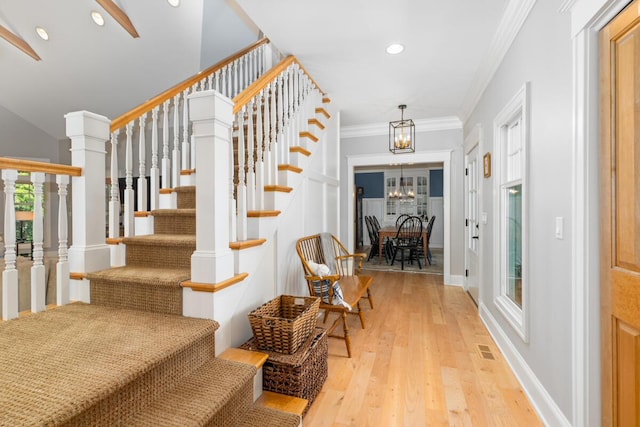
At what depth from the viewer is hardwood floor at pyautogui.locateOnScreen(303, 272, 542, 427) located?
1.74 m

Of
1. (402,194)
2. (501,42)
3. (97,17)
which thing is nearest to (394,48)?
(501,42)

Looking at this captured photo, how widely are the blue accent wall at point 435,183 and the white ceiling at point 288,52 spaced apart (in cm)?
503

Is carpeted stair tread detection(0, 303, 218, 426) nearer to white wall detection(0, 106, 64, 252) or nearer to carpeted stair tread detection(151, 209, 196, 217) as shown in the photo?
carpeted stair tread detection(151, 209, 196, 217)

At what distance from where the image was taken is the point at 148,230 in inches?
96.2

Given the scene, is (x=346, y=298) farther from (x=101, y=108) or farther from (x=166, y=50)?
(x=101, y=108)

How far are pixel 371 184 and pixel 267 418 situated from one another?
28.6 ft

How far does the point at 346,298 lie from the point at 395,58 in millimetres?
2225

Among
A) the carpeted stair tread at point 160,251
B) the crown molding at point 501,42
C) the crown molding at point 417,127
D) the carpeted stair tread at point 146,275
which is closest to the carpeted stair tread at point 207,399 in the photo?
the carpeted stair tread at point 146,275

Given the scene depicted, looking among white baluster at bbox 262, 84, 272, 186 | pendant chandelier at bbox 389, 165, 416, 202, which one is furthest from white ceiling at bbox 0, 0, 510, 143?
pendant chandelier at bbox 389, 165, 416, 202

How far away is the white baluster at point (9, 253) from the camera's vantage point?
5.08 feet

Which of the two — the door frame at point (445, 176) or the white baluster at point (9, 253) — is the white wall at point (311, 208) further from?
the white baluster at point (9, 253)

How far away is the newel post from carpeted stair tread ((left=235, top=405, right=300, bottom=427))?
4.10ft

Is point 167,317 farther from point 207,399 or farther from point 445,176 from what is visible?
point 445,176

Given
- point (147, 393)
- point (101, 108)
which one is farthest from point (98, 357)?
point (101, 108)
